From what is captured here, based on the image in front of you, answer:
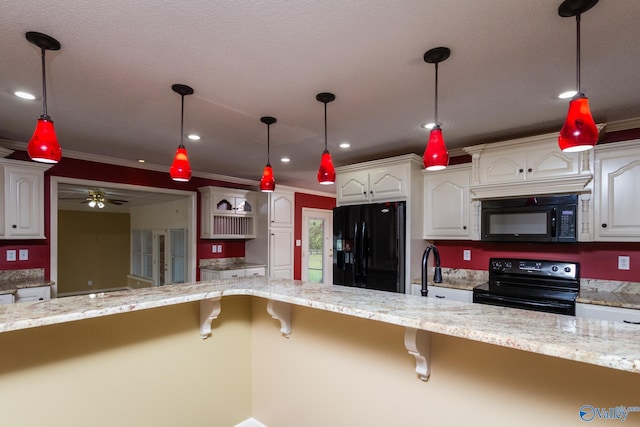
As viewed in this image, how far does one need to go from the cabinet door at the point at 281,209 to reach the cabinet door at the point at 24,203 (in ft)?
9.57

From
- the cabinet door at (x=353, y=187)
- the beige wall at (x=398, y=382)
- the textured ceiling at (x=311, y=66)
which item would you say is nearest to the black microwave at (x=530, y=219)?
the textured ceiling at (x=311, y=66)

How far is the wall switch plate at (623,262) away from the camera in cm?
271

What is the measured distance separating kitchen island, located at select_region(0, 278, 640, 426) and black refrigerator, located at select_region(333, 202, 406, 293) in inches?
73.0

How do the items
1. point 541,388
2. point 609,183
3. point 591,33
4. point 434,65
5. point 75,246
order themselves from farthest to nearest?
point 75,246
point 609,183
point 434,65
point 591,33
point 541,388

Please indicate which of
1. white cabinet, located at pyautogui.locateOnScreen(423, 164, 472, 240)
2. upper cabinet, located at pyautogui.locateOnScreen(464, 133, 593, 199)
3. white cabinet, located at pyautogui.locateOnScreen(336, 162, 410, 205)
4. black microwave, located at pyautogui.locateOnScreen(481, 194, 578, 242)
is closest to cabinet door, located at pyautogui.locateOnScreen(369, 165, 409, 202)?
white cabinet, located at pyautogui.locateOnScreen(336, 162, 410, 205)

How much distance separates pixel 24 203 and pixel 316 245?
4.64 m

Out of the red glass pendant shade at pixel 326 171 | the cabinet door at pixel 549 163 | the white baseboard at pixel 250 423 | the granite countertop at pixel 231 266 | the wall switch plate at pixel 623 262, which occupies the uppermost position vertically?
the cabinet door at pixel 549 163

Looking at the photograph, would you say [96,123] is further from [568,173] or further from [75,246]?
[75,246]

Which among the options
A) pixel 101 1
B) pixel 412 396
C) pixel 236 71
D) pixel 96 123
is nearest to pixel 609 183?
pixel 412 396

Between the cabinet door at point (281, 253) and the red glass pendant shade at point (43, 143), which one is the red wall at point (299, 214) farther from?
the red glass pendant shade at point (43, 143)

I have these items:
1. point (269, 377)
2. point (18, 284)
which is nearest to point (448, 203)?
point (269, 377)

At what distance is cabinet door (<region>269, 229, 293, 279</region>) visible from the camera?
5.41 meters

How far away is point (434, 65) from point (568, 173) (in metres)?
1.76

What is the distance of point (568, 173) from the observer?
2686 millimetres
